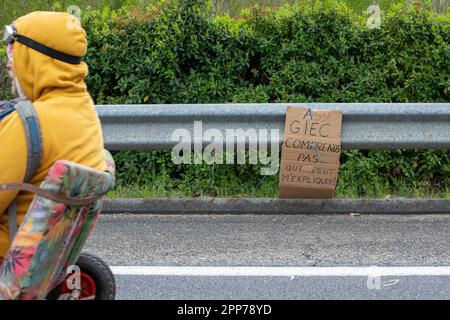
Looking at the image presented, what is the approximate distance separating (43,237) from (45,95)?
0.51m

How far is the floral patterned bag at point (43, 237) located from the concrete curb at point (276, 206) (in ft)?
11.6

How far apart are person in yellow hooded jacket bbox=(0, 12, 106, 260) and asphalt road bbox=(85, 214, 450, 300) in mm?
1624

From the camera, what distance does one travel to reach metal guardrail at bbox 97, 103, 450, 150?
6297 mm

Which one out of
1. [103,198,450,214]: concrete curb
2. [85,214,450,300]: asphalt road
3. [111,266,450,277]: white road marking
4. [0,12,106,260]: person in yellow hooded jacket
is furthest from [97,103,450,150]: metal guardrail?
[0,12,106,260]: person in yellow hooded jacket

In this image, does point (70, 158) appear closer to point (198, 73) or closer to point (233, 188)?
point (233, 188)

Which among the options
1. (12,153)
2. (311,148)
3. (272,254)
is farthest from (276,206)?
(12,153)

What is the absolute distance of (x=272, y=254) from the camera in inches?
202

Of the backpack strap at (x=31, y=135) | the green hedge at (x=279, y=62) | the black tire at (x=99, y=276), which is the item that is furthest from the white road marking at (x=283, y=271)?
the green hedge at (x=279, y=62)

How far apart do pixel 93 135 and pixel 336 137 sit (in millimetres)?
3529

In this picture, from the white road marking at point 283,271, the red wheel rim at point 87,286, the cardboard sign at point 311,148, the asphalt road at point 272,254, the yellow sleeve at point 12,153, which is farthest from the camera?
the cardboard sign at point 311,148

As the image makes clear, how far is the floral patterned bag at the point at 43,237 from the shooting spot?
2721mm

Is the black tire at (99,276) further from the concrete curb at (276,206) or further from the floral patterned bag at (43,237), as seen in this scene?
the concrete curb at (276,206)

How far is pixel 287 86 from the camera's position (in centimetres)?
724
